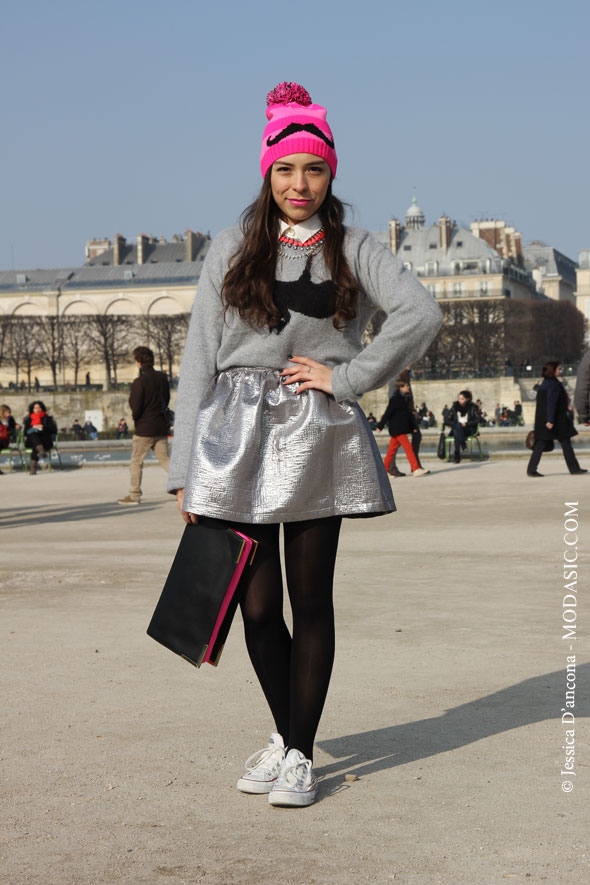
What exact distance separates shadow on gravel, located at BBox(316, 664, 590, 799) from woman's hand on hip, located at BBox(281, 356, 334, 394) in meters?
1.04

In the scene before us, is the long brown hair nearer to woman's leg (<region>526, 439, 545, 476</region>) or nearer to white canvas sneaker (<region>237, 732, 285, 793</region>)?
white canvas sneaker (<region>237, 732, 285, 793</region>)

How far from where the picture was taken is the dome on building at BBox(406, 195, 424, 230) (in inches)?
4855

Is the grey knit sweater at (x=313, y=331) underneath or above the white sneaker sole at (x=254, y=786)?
above

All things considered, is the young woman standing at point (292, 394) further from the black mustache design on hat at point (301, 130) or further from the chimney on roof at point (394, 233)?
the chimney on roof at point (394, 233)

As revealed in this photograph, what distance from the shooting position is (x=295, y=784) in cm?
315

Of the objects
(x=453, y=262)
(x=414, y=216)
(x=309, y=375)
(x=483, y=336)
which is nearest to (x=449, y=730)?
(x=309, y=375)

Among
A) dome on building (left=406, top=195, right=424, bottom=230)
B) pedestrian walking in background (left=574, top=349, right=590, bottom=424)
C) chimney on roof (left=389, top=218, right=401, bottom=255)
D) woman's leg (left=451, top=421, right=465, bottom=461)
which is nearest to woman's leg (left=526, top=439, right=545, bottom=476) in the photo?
woman's leg (left=451, top=421, right=465, bottom=461)

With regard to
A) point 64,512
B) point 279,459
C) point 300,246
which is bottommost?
point 64,512

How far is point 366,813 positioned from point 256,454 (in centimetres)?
90

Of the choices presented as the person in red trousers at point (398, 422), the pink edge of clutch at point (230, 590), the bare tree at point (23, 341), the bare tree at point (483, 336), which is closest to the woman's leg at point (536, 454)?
the person in red trousers at point (398, 422)

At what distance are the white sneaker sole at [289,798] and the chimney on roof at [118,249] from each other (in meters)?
106

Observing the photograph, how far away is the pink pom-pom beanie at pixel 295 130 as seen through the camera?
Result: 10.7 ft

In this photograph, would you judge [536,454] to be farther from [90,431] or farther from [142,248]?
[142,248]

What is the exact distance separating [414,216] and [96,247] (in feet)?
100
